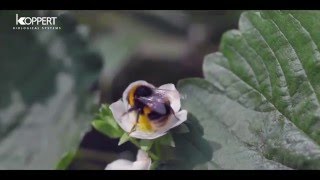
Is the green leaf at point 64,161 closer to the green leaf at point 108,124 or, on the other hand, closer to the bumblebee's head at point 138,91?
the green leaf at point 108,124

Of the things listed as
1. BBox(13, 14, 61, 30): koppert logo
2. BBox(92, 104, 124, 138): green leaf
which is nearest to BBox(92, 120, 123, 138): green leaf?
BBox(92, 104, 124, 138): green leaf

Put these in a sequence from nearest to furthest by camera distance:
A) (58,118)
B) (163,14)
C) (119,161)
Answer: (119,161) < (58,118) < (163,14)

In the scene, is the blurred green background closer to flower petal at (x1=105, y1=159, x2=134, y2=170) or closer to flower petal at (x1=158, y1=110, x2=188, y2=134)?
flower petal at (x1=105, y1=159, x2=134, y2=170)

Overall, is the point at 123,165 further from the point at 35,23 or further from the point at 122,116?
the point at 35,23

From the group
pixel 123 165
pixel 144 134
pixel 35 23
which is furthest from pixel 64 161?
pixel 35 23

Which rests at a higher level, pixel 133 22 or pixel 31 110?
pixel 133 22

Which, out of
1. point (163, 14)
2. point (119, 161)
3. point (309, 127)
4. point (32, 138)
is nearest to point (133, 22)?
point (163, 14)

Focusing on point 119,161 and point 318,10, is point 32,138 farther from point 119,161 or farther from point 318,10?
point 318,10

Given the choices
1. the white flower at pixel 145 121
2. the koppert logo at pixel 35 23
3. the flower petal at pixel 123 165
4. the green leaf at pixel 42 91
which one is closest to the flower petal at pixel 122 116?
the white flower at pixel 145 121
